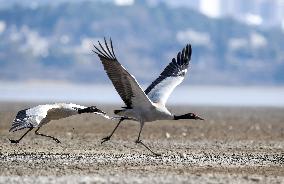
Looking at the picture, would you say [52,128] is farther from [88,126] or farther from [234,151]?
[234,151]

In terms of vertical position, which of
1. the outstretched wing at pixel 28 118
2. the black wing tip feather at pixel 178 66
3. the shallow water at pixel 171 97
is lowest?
the outstretched wing at pixel 28 118

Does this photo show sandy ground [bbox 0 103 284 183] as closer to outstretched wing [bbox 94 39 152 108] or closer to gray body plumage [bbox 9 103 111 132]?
gray body plumage [bbox 9 103 111 132]

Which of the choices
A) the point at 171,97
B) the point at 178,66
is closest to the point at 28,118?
the point at 178,66

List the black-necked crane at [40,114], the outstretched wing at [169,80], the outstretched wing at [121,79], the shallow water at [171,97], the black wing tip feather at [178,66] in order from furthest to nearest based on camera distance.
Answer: the shallow water at [171,97] < the black wing tip feather at [178,66] < the outstretched wing at [169,80] < the black-necked crane at [40,114] < the outstretched wing at [121,79]

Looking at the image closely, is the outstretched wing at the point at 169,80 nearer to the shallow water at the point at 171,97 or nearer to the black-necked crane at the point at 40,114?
the black-necked crane at the point at 40,114

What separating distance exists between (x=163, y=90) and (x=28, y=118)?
4.24m

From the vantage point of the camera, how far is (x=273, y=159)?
21.2m

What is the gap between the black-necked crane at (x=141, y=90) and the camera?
19.2 meters

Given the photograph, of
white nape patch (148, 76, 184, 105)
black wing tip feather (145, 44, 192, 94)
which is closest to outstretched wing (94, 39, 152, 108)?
white nape patch (148, 76, 184, 105)

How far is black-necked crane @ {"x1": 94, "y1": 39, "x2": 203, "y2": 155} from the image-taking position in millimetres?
19219

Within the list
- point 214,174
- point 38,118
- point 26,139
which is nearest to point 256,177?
point 214,174

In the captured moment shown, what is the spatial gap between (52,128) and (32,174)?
16.9 meters

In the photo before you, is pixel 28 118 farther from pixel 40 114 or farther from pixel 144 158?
pixel 144 158

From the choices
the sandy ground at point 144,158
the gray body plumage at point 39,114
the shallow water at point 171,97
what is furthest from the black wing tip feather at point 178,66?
the shallow water at point 171,97
